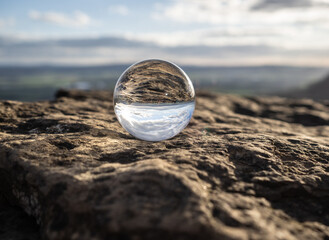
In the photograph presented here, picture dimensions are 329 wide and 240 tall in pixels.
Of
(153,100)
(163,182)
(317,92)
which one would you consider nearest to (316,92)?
(317,92)

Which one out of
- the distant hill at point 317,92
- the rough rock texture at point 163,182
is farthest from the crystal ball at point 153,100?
the distant hill at point 317,92

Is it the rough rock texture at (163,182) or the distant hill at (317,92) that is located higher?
the rough rock texture at (163,182)

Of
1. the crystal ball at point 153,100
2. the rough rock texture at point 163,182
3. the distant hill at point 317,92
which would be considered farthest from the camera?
the distant hill at point 317,92

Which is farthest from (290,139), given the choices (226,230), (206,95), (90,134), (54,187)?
(206,95)

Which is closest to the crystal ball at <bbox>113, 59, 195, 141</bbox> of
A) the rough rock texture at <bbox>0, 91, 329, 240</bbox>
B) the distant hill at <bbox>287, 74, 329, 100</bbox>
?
the rough rock texture at <bbox>0, 91, 329, 240</bbox>

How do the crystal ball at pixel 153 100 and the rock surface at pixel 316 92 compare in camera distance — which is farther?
the rock surface at pixel 316 92

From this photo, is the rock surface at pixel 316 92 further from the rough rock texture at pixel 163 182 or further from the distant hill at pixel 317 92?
the rough rock texture at pixel 163 182
